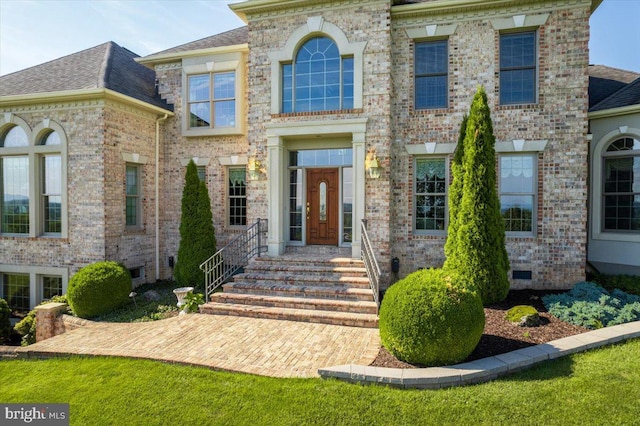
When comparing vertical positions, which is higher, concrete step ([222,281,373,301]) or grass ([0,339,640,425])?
concrete step ([222,281,373,301])

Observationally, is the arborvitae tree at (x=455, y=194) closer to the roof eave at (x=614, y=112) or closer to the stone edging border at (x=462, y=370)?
the stone edging border at (x=462, y=370)

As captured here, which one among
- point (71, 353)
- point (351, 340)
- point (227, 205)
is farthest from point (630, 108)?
point (71, 353)

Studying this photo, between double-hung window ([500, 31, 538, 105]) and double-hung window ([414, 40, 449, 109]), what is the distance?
143 cm

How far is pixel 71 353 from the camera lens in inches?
225

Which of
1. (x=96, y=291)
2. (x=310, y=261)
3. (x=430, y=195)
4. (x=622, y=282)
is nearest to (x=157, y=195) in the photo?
(x=96, y=291)

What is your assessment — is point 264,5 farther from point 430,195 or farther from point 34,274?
point 34,274

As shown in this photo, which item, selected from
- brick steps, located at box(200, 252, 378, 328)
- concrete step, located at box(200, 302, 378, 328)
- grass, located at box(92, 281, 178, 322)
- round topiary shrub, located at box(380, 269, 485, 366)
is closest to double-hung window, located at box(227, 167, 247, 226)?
brick steps, located at box(200, 252, 378, 328)

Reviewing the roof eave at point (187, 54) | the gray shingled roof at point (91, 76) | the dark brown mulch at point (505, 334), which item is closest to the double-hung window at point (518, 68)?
the dark brown mulch at point (505, 334)

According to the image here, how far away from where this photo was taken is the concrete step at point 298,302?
22.9 feet

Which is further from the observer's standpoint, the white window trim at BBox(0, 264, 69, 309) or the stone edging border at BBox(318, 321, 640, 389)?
the white window trim at BBox(0, 264, 69, 309)

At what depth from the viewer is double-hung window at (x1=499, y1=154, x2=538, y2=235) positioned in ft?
28.8

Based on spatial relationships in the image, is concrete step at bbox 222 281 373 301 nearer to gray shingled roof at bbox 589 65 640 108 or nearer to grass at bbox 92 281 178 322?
grass at bbox 92 281 178 322

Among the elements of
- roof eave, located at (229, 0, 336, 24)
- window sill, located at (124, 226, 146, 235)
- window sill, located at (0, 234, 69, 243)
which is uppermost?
roof eave, located at (229, 0, 336, 24)

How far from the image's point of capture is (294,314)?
23.0 feet
